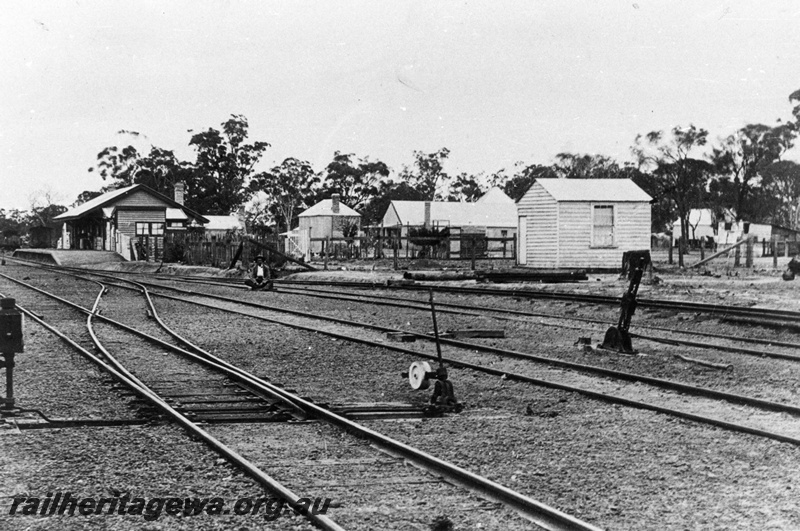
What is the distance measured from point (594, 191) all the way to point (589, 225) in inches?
65.7

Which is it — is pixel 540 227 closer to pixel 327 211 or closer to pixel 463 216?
pixel 463 216

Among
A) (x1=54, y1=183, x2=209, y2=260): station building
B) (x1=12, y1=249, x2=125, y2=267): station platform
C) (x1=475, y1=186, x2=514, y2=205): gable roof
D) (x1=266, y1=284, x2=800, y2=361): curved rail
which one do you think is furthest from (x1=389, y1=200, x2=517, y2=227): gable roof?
(x1=266, y1=284, x2=800, y2=361): curved rail

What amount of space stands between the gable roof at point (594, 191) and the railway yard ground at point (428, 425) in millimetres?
19153

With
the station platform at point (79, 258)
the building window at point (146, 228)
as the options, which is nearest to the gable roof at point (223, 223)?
the building window at point (146, 228)

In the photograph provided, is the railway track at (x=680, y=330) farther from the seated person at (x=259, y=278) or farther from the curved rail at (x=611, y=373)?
the seated person at (x=259, y=278)

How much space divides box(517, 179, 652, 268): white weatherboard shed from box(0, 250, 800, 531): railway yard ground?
18.8 meters

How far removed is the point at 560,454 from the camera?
6785 mm

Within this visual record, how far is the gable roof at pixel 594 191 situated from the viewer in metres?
36.2

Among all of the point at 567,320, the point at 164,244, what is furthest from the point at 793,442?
the point at 164,244

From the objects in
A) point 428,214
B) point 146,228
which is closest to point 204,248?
point 146,228

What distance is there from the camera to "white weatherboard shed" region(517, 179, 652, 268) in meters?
36.1

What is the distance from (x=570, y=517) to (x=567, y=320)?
42.4ft

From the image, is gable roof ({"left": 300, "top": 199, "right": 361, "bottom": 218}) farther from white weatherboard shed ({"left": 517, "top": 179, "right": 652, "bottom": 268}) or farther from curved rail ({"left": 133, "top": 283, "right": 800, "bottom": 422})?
curved rail ({"left": 133, "top": 283, "right": 800, "bottom": 422})

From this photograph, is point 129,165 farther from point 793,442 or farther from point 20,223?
point 793,442
